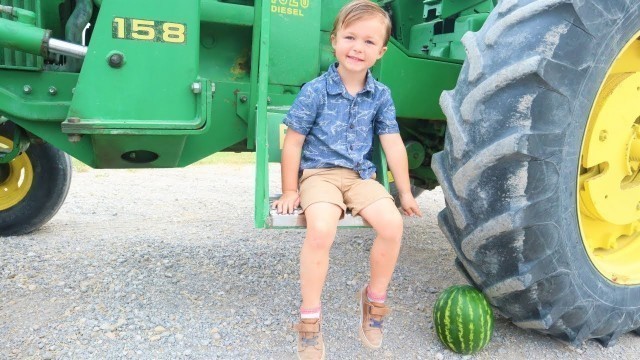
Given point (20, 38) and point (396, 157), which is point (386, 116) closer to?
point (396, 157)

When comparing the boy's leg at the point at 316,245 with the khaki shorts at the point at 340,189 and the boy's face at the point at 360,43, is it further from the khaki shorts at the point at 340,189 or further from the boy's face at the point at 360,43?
the boy's face at the point at 360,43

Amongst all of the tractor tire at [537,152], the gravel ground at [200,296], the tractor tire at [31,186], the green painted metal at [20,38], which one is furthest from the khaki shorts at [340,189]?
the tractor tire at [31,186]

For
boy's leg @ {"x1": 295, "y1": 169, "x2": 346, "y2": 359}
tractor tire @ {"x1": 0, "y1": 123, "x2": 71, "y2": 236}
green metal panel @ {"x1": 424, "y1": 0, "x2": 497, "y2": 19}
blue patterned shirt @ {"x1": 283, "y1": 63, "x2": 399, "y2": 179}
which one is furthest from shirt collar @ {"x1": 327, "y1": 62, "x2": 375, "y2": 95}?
tractor tire @ {"x1": 0, "y1": 123, "x2": 71, "y2": 236}

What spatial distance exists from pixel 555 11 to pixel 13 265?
9.39ft

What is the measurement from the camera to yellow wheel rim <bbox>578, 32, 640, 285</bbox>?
2355mm

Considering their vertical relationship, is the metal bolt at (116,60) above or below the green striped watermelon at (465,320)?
above

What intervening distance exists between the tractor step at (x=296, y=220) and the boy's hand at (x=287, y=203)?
0.06 ft

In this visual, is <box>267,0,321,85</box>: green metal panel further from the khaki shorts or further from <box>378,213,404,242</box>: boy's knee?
<box>378,213,404,242</box>: boy's knee

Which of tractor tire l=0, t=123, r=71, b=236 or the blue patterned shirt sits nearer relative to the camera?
the blue patterned shirt

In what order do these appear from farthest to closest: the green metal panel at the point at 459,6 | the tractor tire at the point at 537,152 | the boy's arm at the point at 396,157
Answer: the green metal panel at the point at 459,6 < the boy's arm at the point at 396,157 < the tractor tire at the point at 537,152

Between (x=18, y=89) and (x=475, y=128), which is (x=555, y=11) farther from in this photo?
(x=18, y=89)

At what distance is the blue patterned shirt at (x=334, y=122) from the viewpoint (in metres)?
2.25

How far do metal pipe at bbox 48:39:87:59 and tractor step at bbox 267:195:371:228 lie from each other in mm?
1033

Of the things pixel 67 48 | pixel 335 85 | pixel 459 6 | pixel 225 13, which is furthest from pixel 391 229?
pixel 459 6
